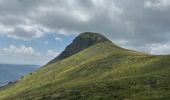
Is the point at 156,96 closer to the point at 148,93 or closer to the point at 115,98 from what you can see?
the point at 148,93

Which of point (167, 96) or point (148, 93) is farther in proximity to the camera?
point (148, 93)

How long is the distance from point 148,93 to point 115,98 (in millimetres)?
19315

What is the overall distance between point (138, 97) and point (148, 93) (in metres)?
11.4

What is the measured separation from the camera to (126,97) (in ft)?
637

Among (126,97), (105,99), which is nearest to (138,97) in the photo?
(126,97)

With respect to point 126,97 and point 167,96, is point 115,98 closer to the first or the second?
point 126,97

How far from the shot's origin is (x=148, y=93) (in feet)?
654

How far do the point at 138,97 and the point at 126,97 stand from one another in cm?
727

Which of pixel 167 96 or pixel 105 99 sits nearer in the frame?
pixel 167 96

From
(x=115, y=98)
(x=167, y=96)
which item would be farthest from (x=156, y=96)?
(x=115, y=98)

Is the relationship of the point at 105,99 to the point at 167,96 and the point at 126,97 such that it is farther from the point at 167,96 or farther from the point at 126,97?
the point at 167,96

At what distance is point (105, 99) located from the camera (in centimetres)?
19888

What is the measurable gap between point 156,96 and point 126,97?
16.7m

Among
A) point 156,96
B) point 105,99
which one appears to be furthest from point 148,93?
point 105,99
